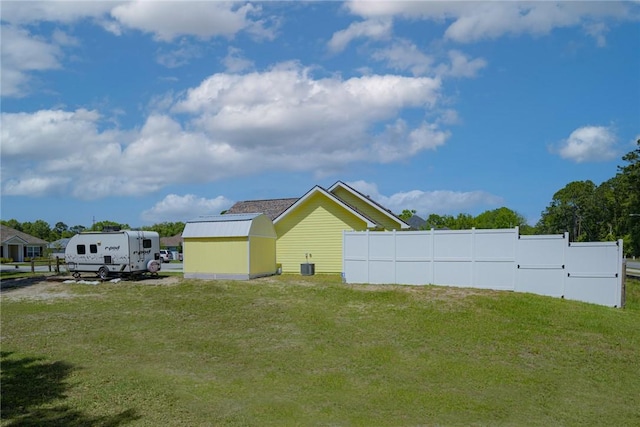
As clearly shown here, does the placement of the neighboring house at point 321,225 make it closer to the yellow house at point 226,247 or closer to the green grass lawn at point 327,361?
the yellow house at point 226,247

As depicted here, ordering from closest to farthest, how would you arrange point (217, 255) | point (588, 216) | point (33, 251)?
point (217, 255) → point (33, 251) → point (588, 216)

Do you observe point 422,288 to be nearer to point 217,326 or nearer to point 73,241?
point 217,326

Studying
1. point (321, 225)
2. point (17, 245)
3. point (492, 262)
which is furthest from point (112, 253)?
point (17, 245)

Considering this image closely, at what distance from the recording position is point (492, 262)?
17562 mm

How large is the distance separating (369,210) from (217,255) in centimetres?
920

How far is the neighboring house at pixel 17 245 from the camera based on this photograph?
63.3m

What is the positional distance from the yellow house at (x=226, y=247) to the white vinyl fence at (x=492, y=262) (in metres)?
5.72

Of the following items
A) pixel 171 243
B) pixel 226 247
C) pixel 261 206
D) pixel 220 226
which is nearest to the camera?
pixel 226 247

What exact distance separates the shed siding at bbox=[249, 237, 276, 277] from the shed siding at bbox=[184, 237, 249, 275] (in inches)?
16.5

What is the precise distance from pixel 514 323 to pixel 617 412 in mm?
5805

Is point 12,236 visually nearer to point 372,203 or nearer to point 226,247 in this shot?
point 226,247

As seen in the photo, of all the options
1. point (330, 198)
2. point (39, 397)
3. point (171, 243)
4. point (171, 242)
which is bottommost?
point (39, 397)

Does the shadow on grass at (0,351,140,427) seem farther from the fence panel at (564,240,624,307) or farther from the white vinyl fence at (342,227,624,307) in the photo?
the fence panel at (564,240,624,307)

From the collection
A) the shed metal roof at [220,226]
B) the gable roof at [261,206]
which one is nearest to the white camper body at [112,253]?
the shed metal roof at [220,226]
